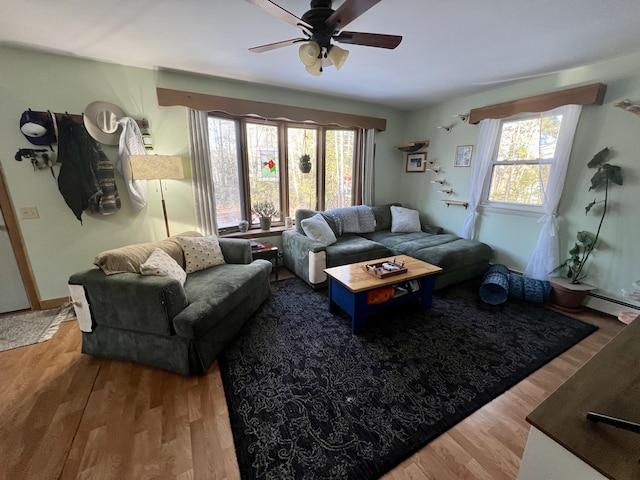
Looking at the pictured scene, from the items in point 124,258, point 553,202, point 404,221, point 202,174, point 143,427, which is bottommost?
point 143,427

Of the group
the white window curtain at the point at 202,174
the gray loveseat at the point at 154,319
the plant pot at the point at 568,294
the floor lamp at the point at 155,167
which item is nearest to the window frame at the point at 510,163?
the plant pot at the point at 568,294

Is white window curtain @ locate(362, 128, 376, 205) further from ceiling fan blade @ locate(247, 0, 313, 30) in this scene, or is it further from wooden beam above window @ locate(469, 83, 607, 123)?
ceiling fan blade @ locate(247, 0, 313, 30)

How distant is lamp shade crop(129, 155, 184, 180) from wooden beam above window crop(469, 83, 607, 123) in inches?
146

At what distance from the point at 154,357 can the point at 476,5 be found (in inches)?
125

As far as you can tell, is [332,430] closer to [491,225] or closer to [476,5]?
[476,5]

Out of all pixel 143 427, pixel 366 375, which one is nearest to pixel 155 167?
pixel 143 427

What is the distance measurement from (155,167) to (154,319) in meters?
1.53

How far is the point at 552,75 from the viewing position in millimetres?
2768

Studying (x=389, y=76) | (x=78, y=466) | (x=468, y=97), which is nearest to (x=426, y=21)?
(x=389, y=76)

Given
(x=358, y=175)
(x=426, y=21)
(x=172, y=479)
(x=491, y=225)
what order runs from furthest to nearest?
(x=358, y=175)
(x=491, y=225)
(x=426, y=21)
(x=172, y=479)

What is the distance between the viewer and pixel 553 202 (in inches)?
110

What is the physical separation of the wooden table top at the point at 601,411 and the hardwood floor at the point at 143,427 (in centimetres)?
79

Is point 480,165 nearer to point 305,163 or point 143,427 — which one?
point 305,163

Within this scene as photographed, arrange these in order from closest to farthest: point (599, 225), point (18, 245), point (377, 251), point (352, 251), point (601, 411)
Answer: point (601, 411), point (18, 245), point (599, 225), point (352, 251), point (377, 251)
